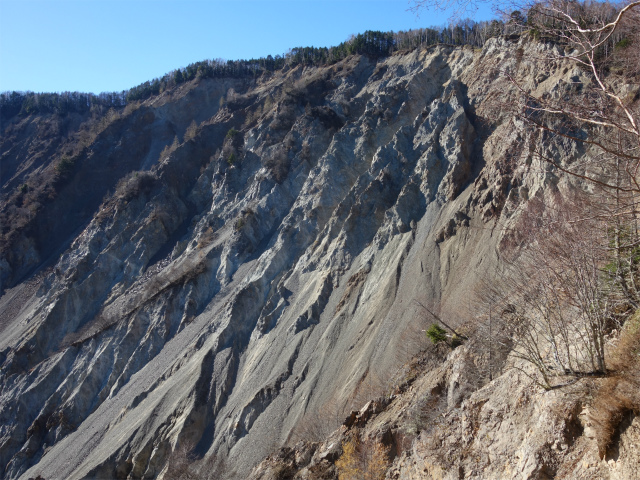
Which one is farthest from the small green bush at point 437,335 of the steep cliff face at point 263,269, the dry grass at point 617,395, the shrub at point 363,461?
the dry grass at point 617,395

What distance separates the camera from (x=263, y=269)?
36.0 meters

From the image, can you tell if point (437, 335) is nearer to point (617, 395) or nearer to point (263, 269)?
point (617, 395)

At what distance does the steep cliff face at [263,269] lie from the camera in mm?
26844

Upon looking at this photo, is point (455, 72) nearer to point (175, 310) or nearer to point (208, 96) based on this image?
point (175, 310)

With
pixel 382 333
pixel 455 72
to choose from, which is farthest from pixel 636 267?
pixel 455 72

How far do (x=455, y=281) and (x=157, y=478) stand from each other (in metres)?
20.3

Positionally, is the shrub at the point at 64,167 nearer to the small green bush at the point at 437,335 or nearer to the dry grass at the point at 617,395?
the small green bush at the point at 437,335

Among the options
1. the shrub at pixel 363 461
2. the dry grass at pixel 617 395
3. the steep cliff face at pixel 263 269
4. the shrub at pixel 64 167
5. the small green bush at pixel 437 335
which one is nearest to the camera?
the dry grass at pixel 617 395

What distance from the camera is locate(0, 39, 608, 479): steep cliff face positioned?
26844 mm

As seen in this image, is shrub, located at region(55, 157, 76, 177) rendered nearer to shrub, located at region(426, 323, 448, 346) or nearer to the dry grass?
shrub, located at region(426, 323, 448, 346)

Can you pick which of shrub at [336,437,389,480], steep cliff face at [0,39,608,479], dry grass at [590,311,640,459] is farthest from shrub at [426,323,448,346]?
dry grass at [590,311,640,459]

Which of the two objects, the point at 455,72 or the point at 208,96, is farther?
the point at 208,96

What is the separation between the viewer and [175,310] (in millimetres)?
38188

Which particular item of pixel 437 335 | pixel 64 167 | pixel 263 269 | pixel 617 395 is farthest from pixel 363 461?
pixel 64 167
